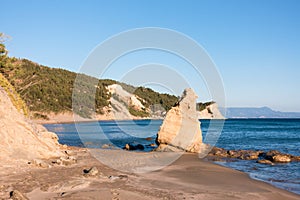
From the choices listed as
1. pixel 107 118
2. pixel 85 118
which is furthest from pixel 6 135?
pixel 107 118

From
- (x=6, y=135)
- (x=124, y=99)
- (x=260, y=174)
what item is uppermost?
(x=124, y=99)

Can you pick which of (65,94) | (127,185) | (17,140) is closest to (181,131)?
(17,140)

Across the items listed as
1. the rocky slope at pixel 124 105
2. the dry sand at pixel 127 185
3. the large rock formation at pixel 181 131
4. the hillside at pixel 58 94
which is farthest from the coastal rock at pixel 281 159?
the rocky slope at pixel 124 105

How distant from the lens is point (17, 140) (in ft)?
44.6

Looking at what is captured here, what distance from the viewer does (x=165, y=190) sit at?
9953 millimetres

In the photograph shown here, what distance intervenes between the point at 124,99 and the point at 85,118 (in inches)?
836

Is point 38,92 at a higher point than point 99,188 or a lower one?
higher

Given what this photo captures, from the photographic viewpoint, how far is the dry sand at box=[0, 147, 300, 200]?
883 centimetres

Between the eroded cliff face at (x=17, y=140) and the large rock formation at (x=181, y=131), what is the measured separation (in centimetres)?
1059

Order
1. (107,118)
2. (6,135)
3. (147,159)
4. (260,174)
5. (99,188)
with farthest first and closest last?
(107,118) < (147,159) < (260,174) < (6,135) < (99,188)

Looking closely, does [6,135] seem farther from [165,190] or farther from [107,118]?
[107,118]

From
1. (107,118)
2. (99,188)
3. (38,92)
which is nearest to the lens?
(99,188)

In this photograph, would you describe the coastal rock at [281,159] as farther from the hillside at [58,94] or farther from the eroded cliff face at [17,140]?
the hillside at [58,94]

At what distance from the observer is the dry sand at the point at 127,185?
8828mm
